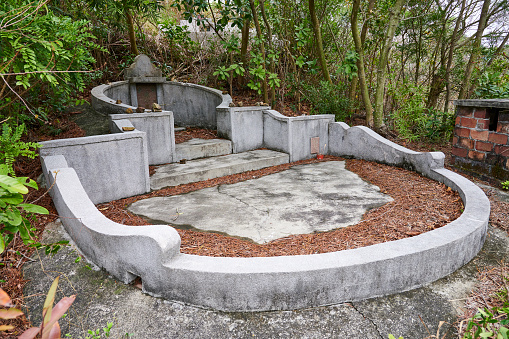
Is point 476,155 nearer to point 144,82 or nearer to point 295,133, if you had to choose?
point 295,133

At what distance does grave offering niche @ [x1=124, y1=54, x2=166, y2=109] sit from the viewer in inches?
311

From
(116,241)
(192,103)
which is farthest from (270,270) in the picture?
(192,103)

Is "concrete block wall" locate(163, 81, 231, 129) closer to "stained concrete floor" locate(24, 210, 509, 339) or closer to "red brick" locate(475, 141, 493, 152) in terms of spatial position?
"red brick" locate(475, 141, 493, 152)

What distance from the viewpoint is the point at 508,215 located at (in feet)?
11.6

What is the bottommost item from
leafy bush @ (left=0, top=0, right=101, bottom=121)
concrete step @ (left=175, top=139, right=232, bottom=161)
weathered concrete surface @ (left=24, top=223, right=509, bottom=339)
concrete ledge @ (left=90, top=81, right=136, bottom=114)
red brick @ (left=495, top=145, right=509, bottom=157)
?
weathered concrete surface @ (left=24, top=223, right=509, bottom=339)

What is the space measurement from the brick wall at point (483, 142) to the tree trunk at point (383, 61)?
77.0 inches

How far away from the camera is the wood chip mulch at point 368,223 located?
280 cm

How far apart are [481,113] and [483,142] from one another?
0.41 m

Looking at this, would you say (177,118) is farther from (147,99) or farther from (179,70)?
(179,70)

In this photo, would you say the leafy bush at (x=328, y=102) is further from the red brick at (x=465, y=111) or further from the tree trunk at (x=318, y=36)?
the red brick at (x=465, y=111)

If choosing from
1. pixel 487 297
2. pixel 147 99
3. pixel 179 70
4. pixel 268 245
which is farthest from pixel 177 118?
pixel 487 297

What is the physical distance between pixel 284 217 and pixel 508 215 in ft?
8.13

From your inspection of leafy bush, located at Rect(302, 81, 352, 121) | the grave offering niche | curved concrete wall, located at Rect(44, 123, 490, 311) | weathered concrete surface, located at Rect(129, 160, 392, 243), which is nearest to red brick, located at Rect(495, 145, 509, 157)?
weathered concrete surface, located at Rect(129, 160, 392, 243)

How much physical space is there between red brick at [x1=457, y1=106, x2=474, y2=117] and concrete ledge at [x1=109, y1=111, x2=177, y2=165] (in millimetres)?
4581
